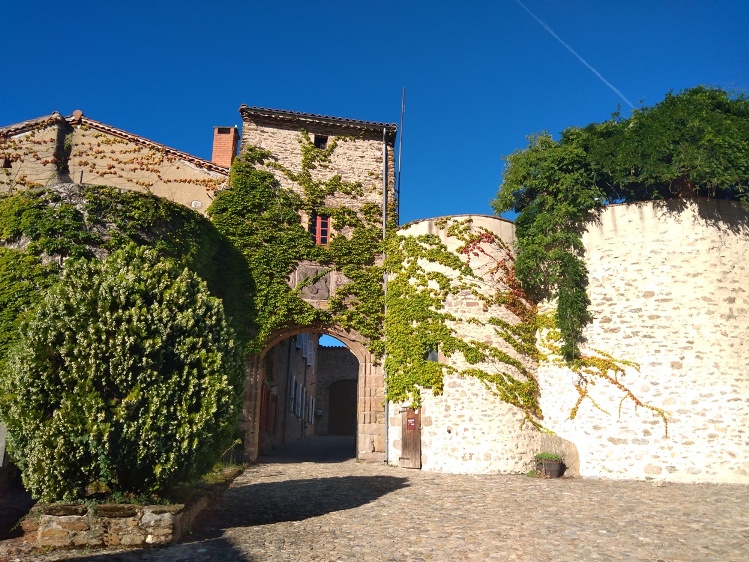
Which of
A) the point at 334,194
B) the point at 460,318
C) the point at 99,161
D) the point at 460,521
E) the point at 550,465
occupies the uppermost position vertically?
the point at 99,161

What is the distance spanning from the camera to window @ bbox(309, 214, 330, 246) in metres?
15.7

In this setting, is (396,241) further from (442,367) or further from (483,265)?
(442,367)

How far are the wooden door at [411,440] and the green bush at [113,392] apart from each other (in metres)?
6.32

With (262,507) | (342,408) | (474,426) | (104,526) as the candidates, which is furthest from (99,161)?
(342,408)

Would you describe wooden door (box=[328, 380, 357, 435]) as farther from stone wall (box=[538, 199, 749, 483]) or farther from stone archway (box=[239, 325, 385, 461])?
stone wall (box=[538, 199, 749, 483])

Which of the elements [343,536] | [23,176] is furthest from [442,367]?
[23,176]

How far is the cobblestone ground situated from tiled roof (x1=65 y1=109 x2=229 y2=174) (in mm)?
8328

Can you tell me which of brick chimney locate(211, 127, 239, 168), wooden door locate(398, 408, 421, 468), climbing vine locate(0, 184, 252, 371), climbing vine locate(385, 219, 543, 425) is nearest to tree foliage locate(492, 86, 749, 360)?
A: climbing vine locate(385, 219, 543, 425)

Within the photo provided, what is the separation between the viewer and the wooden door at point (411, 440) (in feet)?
43.0

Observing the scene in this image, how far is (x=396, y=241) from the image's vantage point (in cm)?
1499

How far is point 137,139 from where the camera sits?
53.0 ft

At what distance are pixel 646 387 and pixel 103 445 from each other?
10.0 m

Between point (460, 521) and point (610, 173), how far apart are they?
28.2ft

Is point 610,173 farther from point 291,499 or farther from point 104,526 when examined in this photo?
point 104,526
